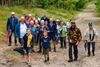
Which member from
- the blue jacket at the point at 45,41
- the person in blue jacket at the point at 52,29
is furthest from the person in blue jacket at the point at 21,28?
the blue jacket at the point at 45,41

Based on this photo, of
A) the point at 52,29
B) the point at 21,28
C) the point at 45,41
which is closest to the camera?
the point at 45,41

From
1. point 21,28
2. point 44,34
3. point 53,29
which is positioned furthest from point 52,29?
point 44,34

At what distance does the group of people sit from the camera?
18355 millimetres

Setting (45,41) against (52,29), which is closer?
(45,41)

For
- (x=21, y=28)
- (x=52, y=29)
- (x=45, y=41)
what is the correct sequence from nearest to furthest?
(x=45, y=41) < (x=21, y=28) < (x=52, y=29)

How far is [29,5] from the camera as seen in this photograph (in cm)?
6531

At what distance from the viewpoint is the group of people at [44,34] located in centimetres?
1835

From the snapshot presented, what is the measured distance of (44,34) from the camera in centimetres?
1852

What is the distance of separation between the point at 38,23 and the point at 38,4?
4723cm

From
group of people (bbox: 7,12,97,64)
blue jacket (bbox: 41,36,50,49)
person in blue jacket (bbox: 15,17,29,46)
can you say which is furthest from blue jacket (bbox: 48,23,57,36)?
blue jacket (bbox: 41,36,50,49)

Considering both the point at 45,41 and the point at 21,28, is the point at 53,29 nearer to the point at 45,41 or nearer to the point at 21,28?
the point at 21,28

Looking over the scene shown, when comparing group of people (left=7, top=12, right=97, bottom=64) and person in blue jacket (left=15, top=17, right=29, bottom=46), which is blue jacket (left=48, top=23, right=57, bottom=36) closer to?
group of people (left=7, top=12, right=97, bottom=64)

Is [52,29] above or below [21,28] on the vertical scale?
below

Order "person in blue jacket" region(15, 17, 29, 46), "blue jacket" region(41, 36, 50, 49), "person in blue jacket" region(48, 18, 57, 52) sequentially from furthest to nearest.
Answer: "person in blue jacket" region(48, 18, 57, 52) < "person in blue jacket" region(15, 17, 29, 46) < "blue jacket" region(41, 36, 50, 49)
